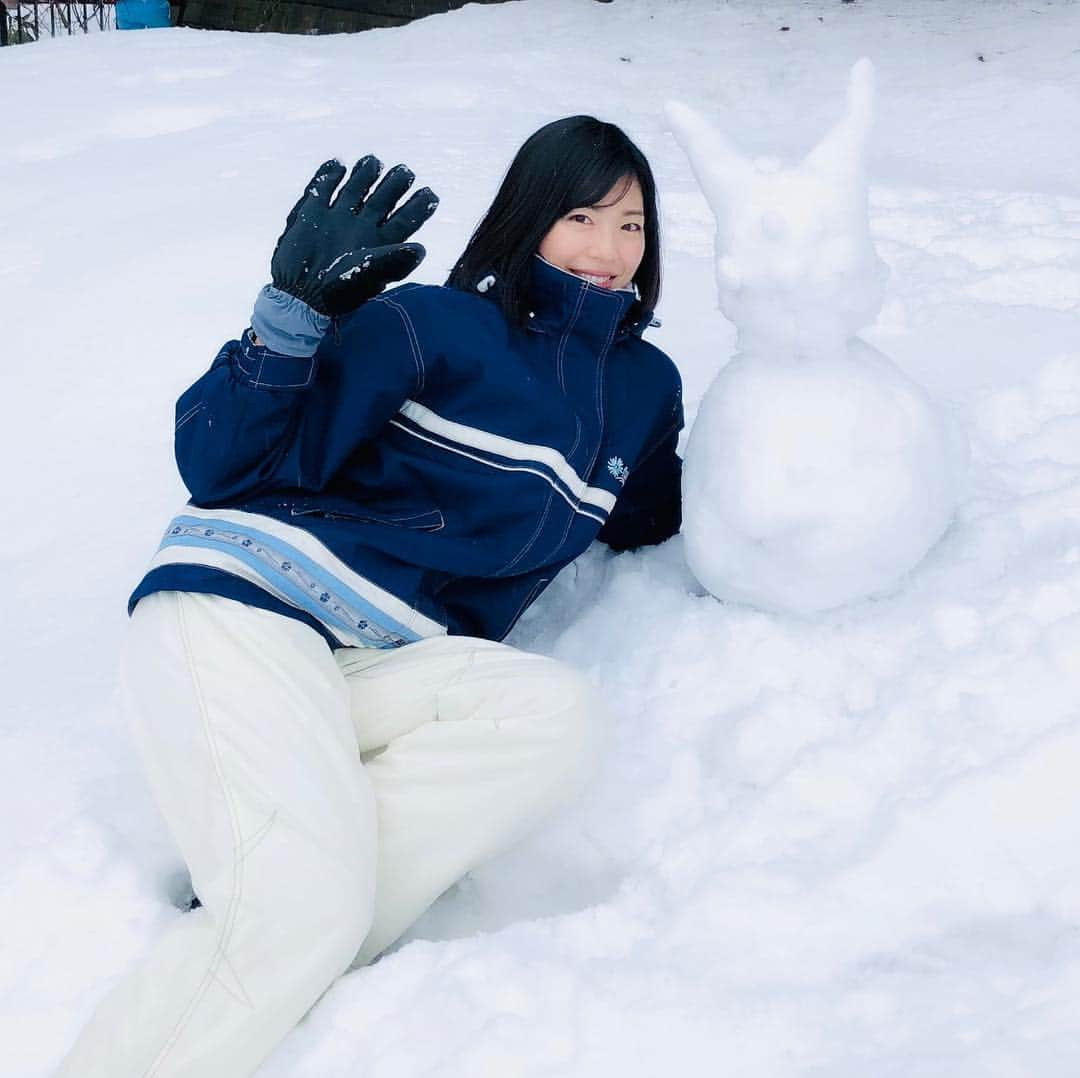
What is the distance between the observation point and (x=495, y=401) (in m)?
1.60

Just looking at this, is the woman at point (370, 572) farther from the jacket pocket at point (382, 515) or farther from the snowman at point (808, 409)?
the snowman at point (808, 409)

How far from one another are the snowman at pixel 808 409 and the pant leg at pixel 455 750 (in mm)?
314

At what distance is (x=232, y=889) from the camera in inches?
48.1

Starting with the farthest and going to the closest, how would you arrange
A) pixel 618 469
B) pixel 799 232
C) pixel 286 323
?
1. pixel 618 469
2. pixel 799 232
3. pixel 286 323

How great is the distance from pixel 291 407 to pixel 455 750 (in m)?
0.45

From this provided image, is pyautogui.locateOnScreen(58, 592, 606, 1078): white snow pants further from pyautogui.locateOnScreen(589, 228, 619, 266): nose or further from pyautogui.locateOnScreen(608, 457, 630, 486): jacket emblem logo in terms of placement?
pyautogui.locateOnScreen(589, 228, 619, 266): nose

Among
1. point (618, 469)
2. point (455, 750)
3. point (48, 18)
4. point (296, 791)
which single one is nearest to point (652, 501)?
point (618, 469)

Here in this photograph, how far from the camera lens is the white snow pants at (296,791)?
1176mm

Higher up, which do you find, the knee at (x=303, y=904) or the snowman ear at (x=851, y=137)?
the snowman ear at (x=851, y=137)

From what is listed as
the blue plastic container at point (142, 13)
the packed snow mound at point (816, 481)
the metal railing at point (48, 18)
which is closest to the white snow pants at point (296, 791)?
the packed snow mound at point (816, 481)

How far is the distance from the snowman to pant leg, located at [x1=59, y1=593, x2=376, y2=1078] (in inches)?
22.7

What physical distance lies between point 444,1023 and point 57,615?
101cm

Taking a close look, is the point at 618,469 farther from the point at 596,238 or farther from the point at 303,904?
the point at 303,904

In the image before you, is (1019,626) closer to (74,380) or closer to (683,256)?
(683,256)
